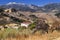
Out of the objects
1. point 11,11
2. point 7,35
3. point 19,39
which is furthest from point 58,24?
point 11,11

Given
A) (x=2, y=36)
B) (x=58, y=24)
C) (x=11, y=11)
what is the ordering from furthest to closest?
(x=11, y=11), (x=58, y=24), (x=2, y=36)

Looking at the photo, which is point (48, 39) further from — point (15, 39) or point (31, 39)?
point (15, 39)

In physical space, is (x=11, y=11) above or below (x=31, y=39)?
below

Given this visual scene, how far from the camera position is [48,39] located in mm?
12062

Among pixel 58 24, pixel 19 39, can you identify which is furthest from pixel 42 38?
pixel 58 24

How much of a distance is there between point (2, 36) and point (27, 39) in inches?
75.6

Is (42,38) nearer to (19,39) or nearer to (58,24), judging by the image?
(19,39)

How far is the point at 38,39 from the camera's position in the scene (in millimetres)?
11570

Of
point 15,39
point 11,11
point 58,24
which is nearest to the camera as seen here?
point 15,39

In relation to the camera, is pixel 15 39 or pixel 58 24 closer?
pixel 15 39

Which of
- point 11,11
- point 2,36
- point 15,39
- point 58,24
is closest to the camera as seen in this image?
point 15,39

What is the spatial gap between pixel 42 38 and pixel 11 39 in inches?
64.0

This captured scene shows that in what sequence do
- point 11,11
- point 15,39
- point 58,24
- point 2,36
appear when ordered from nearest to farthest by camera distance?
point 15,39
point 2,36
point 58,24
point 11,11

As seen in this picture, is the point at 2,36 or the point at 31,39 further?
the point at 2,36
